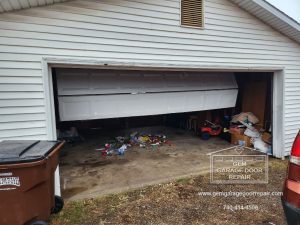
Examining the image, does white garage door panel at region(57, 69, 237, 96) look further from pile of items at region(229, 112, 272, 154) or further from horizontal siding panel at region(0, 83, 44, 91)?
horizontal siding panel at region(0, 83, 44, 91)

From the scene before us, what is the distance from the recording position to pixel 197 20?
5.05 meters

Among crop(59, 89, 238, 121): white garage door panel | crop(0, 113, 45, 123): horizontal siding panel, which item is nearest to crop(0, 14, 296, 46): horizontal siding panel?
crop(0, 113, 45, 123): horizontal siding panel

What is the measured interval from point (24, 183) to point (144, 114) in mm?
3850

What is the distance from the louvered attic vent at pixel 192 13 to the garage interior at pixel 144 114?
169 centimetres

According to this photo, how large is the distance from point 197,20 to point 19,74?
362 cm

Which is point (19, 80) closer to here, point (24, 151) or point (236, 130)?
point (24, 151)

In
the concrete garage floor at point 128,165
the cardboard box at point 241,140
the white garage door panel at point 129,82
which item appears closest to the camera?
the concrete garage floor at point 128,165

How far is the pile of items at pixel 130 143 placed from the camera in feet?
22.7

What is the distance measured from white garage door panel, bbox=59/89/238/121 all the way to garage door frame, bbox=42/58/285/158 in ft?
4.15

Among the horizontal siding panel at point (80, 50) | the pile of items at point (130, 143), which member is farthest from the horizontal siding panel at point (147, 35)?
the pile of items at point (130, 143)

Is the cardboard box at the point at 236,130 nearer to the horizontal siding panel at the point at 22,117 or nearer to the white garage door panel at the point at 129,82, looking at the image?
the white garage door panel at the point at 129,82

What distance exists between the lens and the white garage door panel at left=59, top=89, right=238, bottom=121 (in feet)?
17.4

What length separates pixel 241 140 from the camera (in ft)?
23.5

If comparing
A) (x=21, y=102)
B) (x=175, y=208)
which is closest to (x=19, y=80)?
(x=21, y=102)
